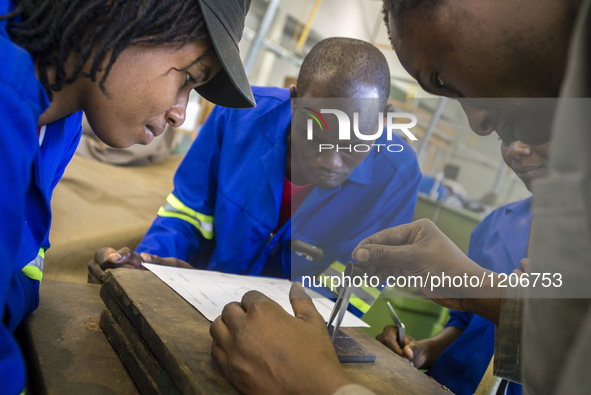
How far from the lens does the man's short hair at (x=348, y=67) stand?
1.35m

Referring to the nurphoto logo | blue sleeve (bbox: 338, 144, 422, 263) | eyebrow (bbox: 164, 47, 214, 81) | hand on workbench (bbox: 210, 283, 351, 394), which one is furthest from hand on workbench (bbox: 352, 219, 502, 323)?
eyebrow (bbox: 164, 47, 214, 81)

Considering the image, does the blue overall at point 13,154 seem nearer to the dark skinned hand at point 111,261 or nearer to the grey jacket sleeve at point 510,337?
the dark skinned hand at point 111,261

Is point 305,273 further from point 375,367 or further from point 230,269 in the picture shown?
point 375,367

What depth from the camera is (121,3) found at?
0.69m

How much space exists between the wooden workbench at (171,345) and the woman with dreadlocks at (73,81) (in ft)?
0.58

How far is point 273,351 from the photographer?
2.14 feet

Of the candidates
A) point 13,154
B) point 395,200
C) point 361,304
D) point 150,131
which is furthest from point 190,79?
point 361,304

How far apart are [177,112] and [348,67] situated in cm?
66

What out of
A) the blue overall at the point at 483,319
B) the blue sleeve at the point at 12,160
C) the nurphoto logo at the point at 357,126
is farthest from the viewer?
the nurphoto logo at the point at 357,126

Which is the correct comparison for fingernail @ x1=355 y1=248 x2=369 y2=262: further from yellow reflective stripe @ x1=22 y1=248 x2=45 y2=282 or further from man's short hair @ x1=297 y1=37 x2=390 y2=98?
Result: yellow reflective stripe @ x1=22 y1=248 x2=45 y2=282

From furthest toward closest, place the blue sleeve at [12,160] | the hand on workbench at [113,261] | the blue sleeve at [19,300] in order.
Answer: the hand on workbench at [113,261]
the blue sleeve at [19,300]
the blue sleeve at [12,160]

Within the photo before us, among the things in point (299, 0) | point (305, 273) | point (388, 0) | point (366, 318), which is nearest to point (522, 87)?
point (388, 0)

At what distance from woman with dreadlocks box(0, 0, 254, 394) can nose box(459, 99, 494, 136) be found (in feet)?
1.42

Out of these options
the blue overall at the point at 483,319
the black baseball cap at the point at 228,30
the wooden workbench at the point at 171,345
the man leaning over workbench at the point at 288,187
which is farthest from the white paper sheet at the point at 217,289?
the black baseball cap at the point at 228,30
